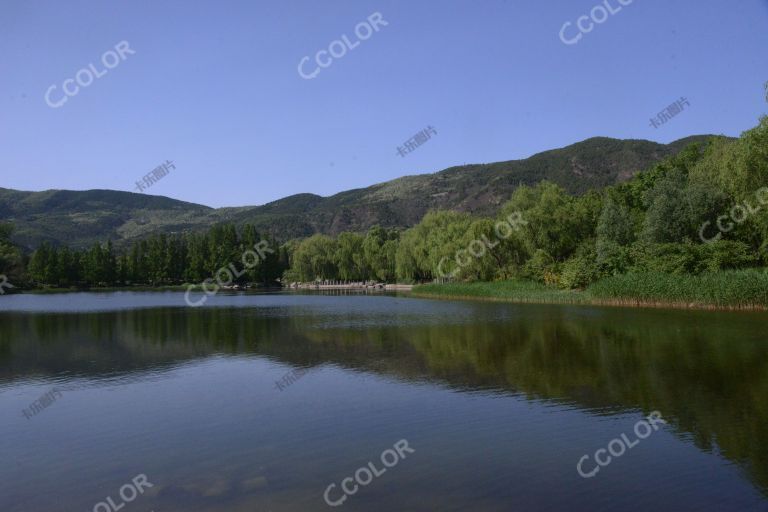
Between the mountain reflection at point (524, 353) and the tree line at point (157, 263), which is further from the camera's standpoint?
the tree line at point (157, 263)

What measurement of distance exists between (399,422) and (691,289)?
29.6 m

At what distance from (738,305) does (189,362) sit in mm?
28181

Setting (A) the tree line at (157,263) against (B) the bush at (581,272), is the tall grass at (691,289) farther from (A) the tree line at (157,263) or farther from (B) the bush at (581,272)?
(A) the tree line at (157,263)

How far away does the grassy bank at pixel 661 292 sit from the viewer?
32750 mm

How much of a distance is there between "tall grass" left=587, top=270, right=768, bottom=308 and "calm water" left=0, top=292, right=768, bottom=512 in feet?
26.6

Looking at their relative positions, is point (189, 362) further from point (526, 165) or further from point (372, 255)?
point (526, 165)

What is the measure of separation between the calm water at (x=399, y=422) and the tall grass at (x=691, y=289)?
8109 mm

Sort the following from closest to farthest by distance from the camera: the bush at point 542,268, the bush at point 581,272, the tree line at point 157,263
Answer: the bush at point 581,272
the bush at point 542,268
the tree line at point 157,263

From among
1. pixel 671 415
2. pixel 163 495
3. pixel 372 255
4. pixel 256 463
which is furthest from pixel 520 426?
pixel 372 255

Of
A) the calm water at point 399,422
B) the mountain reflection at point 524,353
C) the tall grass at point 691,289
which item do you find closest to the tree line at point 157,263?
the mountain reflection at point 524,353

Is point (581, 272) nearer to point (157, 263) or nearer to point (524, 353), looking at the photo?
point (524, 353)

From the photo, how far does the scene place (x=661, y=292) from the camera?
124 feet

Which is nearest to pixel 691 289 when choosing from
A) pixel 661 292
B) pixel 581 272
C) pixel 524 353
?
pixel 661 292

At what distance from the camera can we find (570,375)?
16672mm
